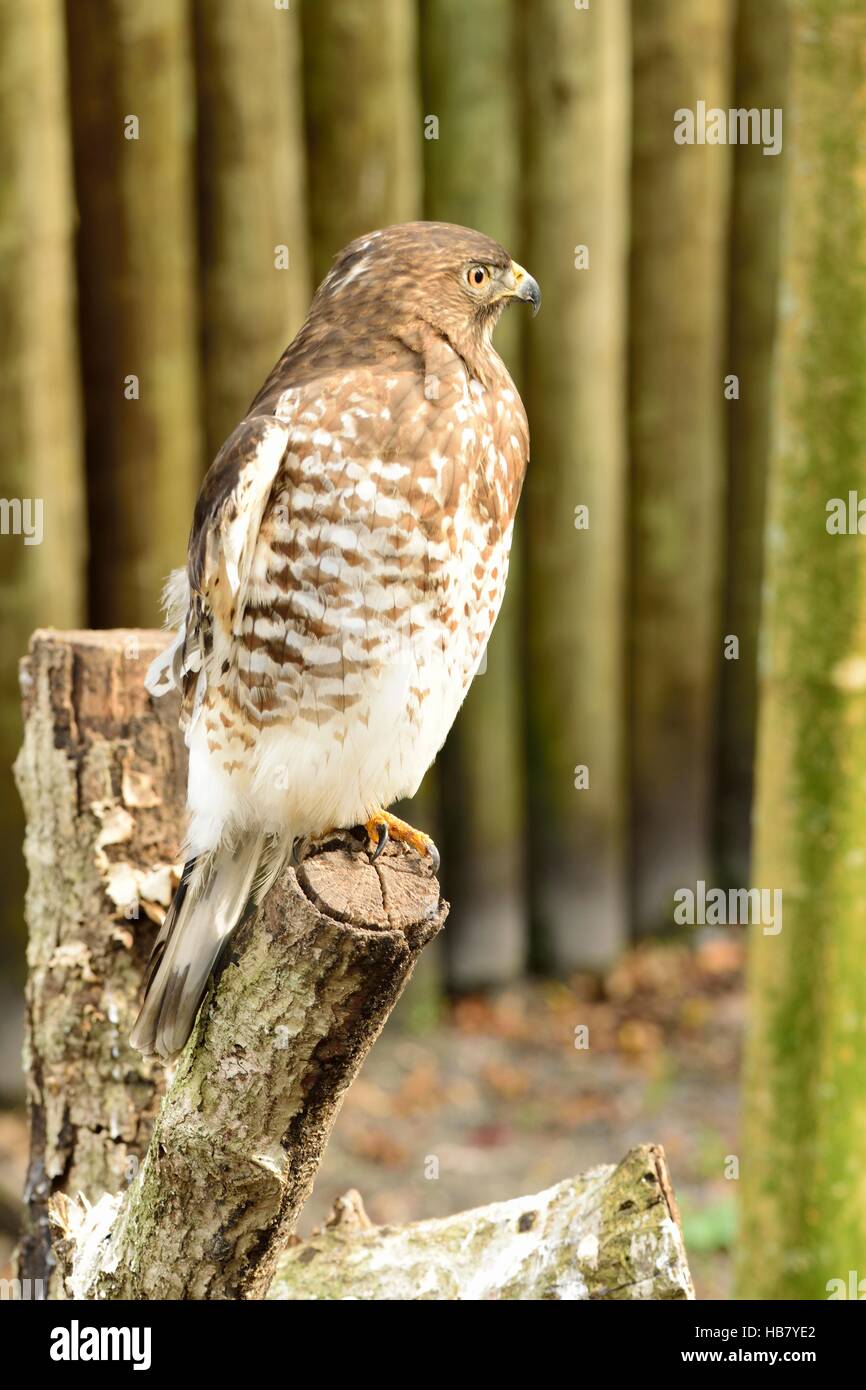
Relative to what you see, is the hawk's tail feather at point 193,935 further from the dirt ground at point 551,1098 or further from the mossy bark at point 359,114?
the mossy bark at point 359,114

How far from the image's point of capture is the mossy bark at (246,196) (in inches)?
187

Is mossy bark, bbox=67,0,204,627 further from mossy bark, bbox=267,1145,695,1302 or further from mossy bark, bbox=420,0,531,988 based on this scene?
mossy bark, bbox=267,1145,695,1302

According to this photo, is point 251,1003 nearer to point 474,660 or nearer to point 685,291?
point 474,660

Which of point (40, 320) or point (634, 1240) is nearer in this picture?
point (634, 1240)

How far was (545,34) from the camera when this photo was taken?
514cm

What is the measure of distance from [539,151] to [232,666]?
289 centimetres

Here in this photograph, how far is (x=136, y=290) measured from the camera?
15.7 feet

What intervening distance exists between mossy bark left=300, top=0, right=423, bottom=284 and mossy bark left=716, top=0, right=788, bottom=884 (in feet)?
4.20

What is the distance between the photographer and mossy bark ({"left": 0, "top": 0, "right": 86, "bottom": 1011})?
4461mm

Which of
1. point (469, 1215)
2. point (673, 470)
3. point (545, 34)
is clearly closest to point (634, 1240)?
point (469, 1215)

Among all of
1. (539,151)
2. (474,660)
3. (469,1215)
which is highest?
(539,151)

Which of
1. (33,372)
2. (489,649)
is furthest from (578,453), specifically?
(33,372)

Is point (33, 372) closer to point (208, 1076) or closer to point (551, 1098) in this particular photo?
point (208, 1076)

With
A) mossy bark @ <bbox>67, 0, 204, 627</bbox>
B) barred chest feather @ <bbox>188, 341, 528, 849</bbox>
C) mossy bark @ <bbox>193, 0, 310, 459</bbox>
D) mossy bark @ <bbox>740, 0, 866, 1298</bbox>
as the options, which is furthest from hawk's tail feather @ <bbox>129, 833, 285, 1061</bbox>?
mossy bark @ <bbox>193, 0, 310, 459</bbox>
